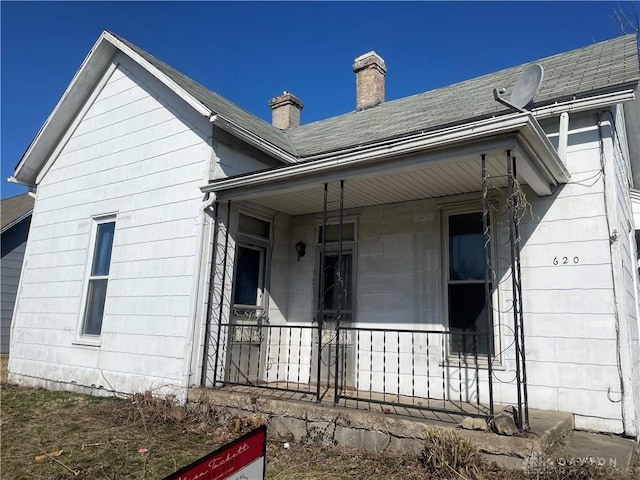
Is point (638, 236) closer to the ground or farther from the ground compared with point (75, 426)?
farther from the ground

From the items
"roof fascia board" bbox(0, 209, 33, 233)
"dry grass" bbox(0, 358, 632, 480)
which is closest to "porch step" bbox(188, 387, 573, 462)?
"dry grass" bbox(0, 358, 632, 480)

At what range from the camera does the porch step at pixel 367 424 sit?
11.9 ft

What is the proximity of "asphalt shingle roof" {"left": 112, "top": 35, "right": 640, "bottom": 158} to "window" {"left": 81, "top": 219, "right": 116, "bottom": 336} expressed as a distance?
299cm

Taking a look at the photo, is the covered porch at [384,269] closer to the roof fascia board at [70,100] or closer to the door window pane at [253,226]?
the door window pane at [253,226]

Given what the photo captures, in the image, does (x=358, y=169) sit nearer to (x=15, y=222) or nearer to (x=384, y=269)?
(x=384, y=269)

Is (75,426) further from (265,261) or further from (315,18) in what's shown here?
(315,18)

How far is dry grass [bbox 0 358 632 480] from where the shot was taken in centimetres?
357

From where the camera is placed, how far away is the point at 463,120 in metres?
5.95

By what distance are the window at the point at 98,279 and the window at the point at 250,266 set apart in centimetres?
243

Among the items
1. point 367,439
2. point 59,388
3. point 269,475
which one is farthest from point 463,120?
point 59,388

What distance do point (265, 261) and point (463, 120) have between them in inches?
149

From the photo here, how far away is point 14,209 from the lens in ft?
49.3

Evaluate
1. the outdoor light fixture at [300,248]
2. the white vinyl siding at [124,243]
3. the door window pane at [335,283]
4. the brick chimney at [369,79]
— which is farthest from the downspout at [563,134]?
the brick chimney at [369,79]

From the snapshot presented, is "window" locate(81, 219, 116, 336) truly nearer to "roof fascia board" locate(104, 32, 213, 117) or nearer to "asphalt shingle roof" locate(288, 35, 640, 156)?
"roof fascia board" locate(104, 32, 213, 117)
